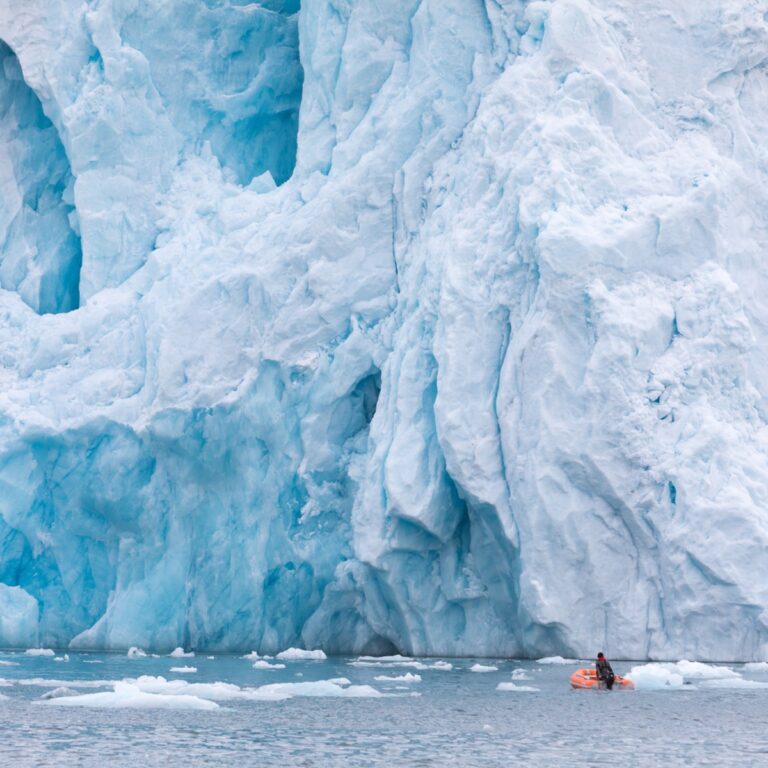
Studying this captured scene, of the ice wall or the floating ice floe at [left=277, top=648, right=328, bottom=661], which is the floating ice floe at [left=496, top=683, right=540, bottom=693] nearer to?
the floating ice floe at [left=277, top=648, right=328, bottom=661]

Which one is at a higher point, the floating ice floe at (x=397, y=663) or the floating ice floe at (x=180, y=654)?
the floating ice floe at (x=180, y=654)

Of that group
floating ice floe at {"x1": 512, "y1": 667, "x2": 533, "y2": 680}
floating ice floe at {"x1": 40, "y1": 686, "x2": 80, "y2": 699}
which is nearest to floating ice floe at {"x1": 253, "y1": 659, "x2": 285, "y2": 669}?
floating ice floe at {"x1": 512, "y1": 667, "x2": 533, "y2": 680}

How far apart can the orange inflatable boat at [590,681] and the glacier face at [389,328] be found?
244cm

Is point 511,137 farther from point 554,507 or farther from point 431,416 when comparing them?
point 554,507

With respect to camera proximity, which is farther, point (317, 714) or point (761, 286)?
point (761, 286)

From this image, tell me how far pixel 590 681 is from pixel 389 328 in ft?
25.6

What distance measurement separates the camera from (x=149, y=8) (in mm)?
25922

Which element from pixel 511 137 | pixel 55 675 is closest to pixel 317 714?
pixel 55 675

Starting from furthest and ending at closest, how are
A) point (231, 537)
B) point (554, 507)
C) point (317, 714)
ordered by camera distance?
point (231, 537) → point (554, 507) → point (317, 714)

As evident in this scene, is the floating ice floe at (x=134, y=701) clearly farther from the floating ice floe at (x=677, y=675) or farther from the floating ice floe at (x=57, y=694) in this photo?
the floating ice floe at (x=677, y=675)

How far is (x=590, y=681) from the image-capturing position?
658 inches

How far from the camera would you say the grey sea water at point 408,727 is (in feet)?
36.9

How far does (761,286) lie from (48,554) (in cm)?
1202

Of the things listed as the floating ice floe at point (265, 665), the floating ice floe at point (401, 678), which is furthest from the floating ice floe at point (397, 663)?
the floating ice floe at point (401, 678)
